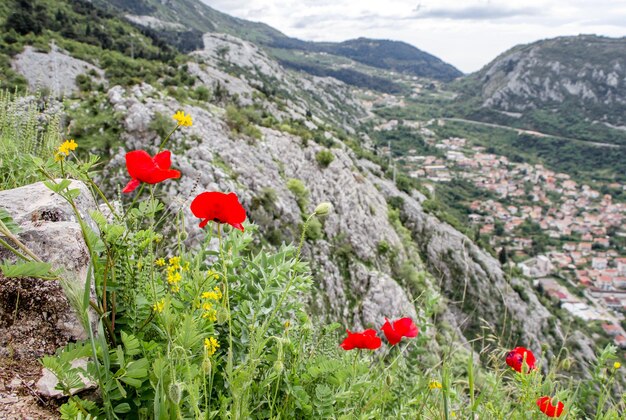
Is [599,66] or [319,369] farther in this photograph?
[599,66]

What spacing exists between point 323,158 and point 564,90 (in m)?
168

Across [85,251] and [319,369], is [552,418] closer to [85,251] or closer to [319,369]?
[319,369]

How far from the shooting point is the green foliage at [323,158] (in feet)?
66.7

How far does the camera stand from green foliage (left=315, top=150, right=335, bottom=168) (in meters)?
20.3

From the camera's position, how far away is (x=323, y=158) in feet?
66.9

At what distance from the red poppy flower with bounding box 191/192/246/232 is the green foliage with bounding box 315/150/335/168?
18767 mm

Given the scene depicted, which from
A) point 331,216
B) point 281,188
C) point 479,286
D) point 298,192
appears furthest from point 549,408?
point 479,286

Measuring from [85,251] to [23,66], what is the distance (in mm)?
27731

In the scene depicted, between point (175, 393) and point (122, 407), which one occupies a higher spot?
point (175, 393)

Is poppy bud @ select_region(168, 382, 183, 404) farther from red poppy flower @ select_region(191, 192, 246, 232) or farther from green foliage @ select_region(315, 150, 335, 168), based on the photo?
green foliage @ select_region(315, 150, 335, 168)

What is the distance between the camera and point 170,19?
493 feet

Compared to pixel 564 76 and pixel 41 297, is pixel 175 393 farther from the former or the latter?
pixel 564 76

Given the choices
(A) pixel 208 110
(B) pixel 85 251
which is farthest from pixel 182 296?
(A) pixel 208 110

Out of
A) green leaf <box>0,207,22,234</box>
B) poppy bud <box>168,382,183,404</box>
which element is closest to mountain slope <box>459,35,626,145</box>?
poppy bud <box>168,382,183,404</box>
